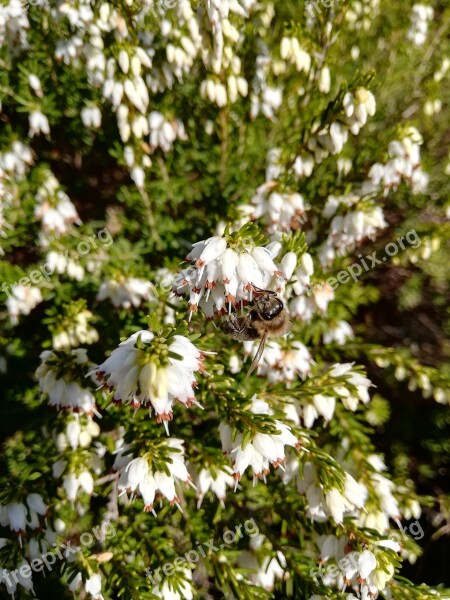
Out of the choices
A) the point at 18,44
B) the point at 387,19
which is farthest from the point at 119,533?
the point at 387,19

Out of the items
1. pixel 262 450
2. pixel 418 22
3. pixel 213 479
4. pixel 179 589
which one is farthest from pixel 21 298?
pixel 418 22

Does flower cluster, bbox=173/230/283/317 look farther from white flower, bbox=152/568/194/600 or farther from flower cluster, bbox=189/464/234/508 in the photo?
white flower, bbox=152/568/194/600

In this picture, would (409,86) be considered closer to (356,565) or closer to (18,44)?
(18,44)

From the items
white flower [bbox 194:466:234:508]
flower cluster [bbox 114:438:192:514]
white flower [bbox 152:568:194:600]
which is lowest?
white flower [bbox 152:568:194:600]

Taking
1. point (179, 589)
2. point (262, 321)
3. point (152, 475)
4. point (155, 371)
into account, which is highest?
point (262, 321)

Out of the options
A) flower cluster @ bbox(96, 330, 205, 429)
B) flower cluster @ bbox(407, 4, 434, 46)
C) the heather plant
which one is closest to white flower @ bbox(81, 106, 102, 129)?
the heather plant

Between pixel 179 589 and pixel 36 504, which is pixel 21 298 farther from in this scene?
pixel 179 589
